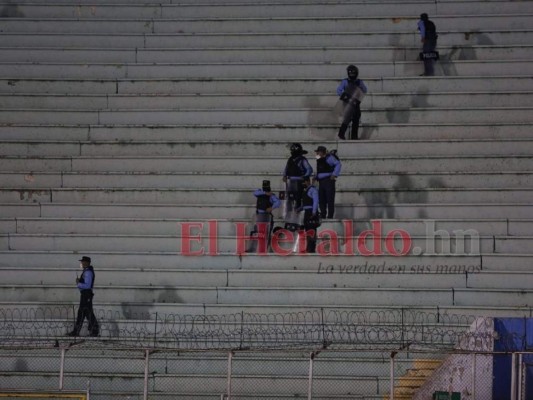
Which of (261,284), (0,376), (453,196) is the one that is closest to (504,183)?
(453,196)

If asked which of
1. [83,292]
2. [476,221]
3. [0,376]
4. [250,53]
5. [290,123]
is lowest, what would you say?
[0,376]

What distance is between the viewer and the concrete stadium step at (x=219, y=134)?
985 inches

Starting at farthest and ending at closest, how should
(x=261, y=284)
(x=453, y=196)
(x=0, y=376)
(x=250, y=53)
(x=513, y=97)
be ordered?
(x=250, y=53) < (x=513, y=97) < (x=453, y=196) < (x=261, y=284) < (x=0, y=376)

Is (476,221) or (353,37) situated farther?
(353,37)

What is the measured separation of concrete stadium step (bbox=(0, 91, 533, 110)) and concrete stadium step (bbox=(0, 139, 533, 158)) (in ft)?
3.95

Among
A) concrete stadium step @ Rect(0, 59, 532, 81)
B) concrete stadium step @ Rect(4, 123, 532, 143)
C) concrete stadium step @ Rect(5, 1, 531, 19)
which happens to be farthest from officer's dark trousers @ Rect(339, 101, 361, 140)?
concrete stadium step @ Rect(5, 1, 531, 19)

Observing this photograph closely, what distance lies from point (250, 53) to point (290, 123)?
8.29 ft

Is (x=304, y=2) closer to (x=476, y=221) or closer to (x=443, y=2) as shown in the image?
(x=443, y=2)

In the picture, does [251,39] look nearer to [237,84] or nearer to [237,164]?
[237,84]

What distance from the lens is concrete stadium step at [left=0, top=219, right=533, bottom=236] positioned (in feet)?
75.8

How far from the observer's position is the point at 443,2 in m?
28.3

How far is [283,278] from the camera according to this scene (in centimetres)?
2236

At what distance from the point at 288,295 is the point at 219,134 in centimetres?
496

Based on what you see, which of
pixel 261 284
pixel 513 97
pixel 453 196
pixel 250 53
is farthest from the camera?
pixel 250 53
